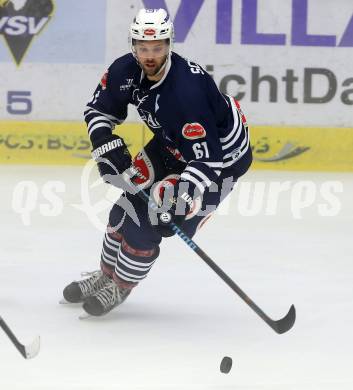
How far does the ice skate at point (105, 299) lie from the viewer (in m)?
4.06

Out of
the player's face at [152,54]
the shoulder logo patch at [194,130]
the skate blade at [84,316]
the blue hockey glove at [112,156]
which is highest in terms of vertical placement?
the player's face at [152,54]

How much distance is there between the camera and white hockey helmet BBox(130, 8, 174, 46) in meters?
3.82

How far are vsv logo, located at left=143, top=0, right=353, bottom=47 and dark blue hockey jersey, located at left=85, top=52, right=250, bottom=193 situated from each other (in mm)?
3163

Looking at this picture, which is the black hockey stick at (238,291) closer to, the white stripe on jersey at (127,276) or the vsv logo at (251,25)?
the white stripe on jersey at (127,276)

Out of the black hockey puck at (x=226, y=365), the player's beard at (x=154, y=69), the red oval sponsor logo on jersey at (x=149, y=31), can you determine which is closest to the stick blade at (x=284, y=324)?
the black hockey puck at (x=226, y=365)

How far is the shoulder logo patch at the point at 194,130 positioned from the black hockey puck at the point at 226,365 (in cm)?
80

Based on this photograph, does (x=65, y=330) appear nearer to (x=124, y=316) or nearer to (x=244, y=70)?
(x=124, y=316)

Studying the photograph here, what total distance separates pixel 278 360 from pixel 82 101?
3.99 m

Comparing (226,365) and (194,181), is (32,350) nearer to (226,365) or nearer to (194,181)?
(226,365)

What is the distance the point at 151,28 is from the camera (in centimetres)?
383
